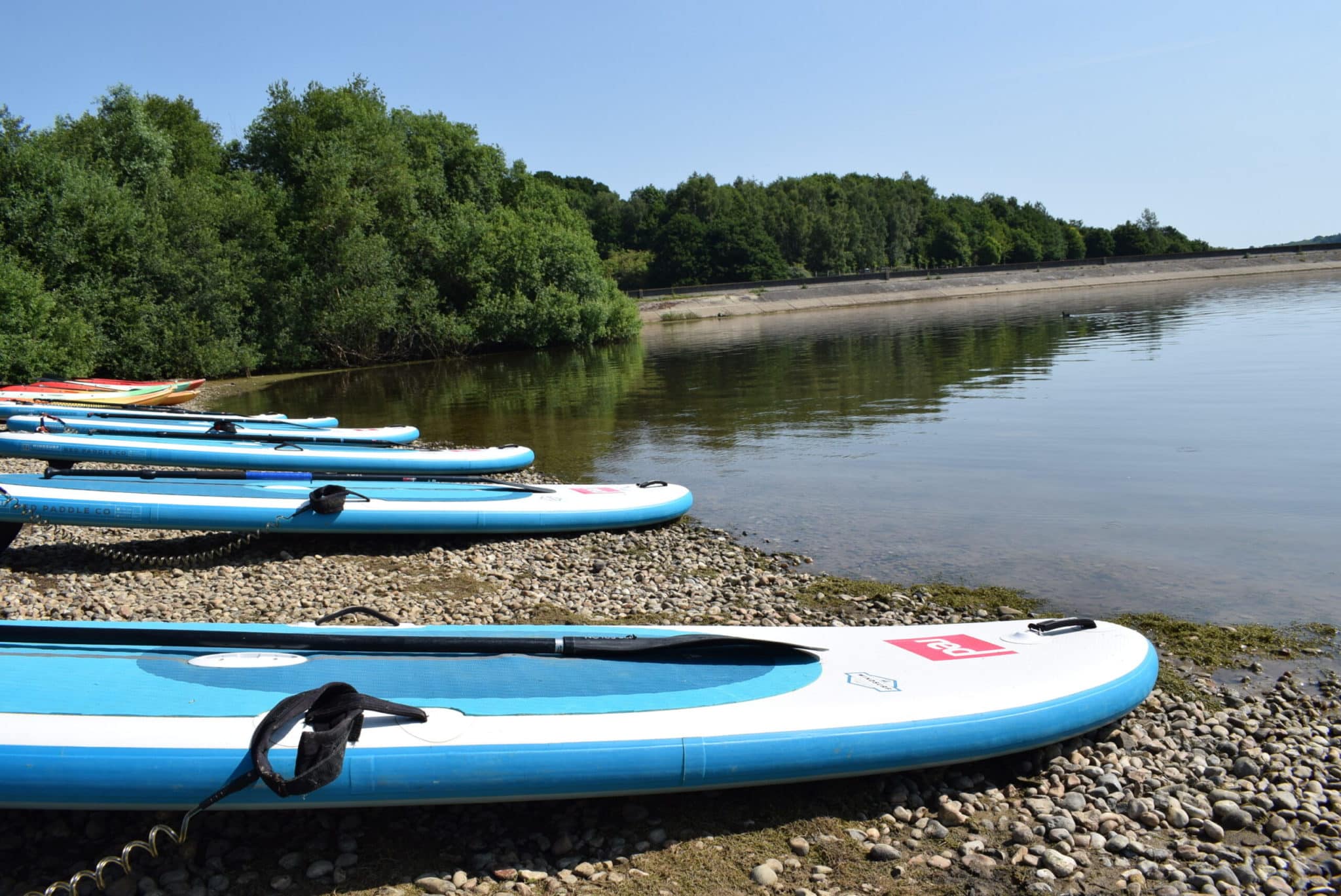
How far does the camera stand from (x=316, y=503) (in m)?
8.18

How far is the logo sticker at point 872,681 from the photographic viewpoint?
4293mm

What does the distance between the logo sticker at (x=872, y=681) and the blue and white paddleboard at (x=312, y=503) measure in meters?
4.92

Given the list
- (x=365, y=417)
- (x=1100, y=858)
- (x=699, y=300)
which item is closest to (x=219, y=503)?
(x=1100, y=858)

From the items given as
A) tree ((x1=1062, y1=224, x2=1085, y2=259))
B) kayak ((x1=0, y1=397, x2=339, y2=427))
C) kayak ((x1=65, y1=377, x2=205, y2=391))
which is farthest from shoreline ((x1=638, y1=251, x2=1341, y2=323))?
kayak ((x1=0, y1=397, x2=339, y2=427))

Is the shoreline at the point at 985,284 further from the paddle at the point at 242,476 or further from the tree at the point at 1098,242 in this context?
the paddle at the point at 242,476

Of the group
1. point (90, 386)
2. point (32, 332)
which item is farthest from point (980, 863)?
point (32, 332)

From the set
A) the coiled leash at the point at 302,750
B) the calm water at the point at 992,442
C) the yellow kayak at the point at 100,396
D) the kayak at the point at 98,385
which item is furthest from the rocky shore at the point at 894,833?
the kayak at the point at 98,385

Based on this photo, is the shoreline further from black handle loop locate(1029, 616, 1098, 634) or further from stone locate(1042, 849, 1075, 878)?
stone locate(1042, 849, 1075, 878)

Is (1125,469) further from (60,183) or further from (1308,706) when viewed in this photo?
(60,183)

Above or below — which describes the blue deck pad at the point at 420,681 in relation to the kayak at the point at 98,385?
below

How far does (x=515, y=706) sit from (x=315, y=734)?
0.80m

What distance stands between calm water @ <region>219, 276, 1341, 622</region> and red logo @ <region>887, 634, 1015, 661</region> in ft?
7.28

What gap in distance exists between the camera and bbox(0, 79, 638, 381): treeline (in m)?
25.1

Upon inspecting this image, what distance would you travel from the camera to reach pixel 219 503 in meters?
8.19
